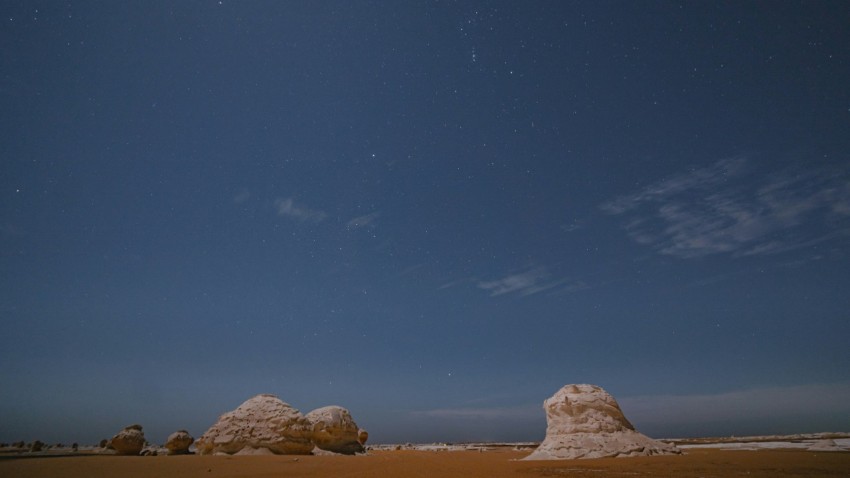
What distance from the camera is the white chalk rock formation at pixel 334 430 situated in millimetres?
26109

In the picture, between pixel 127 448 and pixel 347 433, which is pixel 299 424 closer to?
pixel 347 433

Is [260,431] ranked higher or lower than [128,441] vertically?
higher

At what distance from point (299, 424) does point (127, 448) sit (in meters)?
9.82

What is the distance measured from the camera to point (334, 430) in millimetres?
26625

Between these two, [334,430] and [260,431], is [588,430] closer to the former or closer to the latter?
[334,430]

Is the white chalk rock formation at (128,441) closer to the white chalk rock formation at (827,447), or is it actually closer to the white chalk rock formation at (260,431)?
the white chalk rock formation at (260,431)

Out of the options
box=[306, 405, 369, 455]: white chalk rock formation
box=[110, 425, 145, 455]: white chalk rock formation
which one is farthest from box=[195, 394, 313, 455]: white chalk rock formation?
box=[110, 425, 145, 455]: white chalk rock formation

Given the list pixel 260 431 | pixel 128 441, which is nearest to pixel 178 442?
pixel 128 441

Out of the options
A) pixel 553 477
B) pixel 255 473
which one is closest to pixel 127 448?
pixel 255 473

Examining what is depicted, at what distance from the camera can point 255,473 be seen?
1156 cm

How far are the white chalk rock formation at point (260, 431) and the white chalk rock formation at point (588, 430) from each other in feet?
40.6

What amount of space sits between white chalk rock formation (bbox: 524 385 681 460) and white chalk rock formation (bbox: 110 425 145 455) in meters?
21.8

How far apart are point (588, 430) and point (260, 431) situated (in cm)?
1700

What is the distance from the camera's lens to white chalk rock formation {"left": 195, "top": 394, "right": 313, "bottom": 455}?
2045cm
